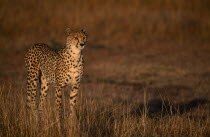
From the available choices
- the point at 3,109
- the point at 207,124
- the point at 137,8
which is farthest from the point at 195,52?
the point at 3,109

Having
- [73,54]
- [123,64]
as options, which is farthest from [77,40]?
[123,64]

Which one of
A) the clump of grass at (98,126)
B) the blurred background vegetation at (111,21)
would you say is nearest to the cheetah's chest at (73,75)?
the clump of grass at (98,126)

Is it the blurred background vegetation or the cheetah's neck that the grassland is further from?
the cheetah's neck

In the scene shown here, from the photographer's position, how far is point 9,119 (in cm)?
525

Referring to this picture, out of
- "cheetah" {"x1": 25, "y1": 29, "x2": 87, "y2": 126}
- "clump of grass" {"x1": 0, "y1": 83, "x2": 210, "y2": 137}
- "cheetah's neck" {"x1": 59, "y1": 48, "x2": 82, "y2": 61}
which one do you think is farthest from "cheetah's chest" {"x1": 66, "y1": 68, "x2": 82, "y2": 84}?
"clump of grass" {"x1": 0, "y1": 83, "x2": 210, "y2": 137}

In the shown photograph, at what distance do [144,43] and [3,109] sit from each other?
8.85 meters

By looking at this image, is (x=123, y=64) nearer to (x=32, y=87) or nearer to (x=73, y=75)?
(x=32, y=87)

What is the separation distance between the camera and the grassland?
5.41 m

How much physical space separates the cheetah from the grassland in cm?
22

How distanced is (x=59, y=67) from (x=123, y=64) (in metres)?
5.19

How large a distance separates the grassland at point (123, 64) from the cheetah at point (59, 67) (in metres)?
0.22

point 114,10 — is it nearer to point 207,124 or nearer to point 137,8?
point 137,8

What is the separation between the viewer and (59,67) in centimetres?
574

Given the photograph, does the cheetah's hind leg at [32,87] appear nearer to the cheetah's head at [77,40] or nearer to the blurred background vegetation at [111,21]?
the cheetah's head at [77,40]
